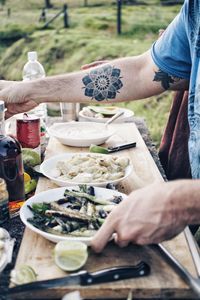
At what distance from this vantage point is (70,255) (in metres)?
1.35

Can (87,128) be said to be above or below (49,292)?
below

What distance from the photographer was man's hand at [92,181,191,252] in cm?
136

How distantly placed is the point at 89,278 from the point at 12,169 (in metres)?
0.64

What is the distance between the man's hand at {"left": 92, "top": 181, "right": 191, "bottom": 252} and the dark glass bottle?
536 mm

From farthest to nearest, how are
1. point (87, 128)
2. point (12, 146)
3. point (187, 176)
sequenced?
point (187, 176) → point (87, 128) → point (12, 146)

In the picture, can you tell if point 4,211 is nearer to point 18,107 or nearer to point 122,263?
point 122,263

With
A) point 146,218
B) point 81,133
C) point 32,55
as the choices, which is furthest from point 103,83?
point 146,218

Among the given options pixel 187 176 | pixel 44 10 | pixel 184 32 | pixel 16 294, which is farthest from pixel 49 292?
pixel 44 10

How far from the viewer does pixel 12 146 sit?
69.6 inches

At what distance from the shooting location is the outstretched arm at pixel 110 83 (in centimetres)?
254

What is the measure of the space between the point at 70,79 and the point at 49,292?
4.97 feet

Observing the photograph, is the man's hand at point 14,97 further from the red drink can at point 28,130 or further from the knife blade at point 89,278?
the knife blade at point 89,278

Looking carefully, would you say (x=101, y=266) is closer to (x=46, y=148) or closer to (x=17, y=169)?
(x=17, y=169)

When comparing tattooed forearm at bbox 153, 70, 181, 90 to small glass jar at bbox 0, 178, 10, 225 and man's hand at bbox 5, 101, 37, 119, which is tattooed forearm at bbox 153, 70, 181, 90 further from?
small glass jar at bbox 0, 178, 10, 225
